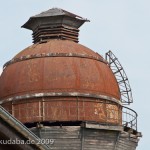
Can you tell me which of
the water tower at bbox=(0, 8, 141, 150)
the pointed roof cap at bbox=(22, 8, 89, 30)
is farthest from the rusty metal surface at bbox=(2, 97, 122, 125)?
the pointed roof cap at bbox=(22, 8, 89, 30)

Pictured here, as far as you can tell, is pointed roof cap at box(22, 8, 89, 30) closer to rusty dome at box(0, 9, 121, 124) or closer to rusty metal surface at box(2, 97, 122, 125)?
rusty dome at box(0, 9, 121, 124)

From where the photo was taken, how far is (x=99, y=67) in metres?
32.6

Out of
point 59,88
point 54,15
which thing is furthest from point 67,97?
point 54,15

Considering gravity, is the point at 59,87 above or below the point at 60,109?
above

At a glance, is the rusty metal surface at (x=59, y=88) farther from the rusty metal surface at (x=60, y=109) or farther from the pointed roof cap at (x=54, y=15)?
the pointed roof cap at (x=54, y=15)

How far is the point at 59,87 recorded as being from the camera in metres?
31.0

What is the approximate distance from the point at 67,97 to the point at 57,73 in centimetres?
134

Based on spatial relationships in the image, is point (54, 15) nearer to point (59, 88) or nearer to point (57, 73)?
point (57, 73)

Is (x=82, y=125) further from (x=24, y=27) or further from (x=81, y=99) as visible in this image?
(x=24, y=27)

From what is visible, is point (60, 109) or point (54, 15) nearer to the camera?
point (60, 109)

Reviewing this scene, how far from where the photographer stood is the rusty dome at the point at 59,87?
3080cm

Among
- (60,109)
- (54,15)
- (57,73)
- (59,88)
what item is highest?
(54,15)

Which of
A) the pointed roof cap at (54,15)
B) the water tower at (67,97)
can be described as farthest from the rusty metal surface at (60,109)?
the pointed roof cap at (54,15)

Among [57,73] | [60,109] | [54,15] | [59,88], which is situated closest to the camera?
[60,109]
